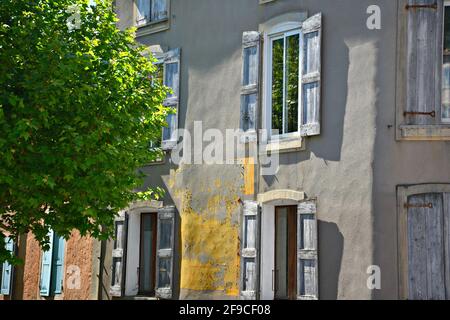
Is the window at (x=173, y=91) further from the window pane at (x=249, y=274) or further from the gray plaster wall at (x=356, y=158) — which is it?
the window pane at (x=249, y=274)

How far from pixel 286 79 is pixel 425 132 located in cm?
278

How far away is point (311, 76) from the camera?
498 inches

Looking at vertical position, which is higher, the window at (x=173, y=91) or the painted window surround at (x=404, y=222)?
the window at (x=173, y=91)

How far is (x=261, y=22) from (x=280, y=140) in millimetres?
2152

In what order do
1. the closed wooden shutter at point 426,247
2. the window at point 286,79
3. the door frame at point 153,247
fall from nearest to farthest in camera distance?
the closed wooden shutter at point 426,247 < the window at point 286,79 < the door frame at point 153,247

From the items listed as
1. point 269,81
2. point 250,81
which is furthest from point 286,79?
point 250,81

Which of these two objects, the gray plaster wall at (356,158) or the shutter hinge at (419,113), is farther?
the shutter hinge at (419,113)

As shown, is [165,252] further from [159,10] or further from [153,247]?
[159,10]

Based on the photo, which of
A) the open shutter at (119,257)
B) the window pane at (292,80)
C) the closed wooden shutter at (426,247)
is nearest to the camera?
the closed wooden shutter at (426,247)

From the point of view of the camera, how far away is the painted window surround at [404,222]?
1133cm

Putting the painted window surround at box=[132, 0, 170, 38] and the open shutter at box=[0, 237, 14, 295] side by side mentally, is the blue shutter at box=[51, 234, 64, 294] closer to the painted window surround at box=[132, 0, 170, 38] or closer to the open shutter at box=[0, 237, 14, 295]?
the open shutter at box=[0, 237, 14, 295]

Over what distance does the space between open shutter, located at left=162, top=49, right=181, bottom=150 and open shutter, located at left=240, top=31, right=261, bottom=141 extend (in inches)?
72.4

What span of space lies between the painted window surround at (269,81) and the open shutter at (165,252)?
2620mm

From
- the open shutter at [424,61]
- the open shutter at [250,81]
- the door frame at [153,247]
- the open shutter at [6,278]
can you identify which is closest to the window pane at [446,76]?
the open shutter at [424,61]
